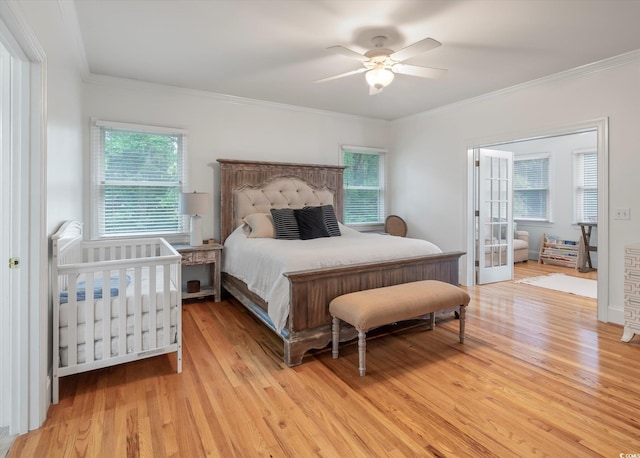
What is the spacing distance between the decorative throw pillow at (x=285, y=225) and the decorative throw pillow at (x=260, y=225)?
0.27ft

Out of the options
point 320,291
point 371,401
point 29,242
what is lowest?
point 371,401

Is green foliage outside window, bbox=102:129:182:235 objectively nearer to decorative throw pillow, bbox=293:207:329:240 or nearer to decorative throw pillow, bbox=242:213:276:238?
decorative throw pillow, bbox=242:213:276:238

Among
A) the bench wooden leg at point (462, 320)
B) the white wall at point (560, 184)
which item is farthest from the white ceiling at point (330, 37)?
the white wall at point (560, 184)

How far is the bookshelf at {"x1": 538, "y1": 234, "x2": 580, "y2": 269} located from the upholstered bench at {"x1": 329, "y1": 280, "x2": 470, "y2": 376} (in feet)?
15.6

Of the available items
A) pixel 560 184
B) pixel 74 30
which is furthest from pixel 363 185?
pixel 74 30

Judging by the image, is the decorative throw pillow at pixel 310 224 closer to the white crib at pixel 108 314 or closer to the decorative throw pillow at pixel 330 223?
the decorative throw pillow at pixel 330 223

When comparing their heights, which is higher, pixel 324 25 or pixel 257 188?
pixel 324 25

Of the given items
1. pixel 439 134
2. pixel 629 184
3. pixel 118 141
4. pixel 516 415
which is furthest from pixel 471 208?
pixel 118 141

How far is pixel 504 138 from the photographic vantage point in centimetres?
435

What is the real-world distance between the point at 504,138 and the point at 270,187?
10.1 feet

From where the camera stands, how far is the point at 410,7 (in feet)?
8.19

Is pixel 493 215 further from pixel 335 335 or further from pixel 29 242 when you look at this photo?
pixel 29 242

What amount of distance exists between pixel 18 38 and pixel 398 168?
516 cm

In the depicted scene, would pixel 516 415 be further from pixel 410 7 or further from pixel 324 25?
pixel 324 25
